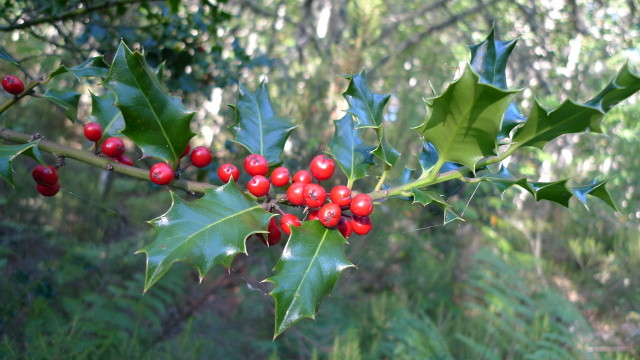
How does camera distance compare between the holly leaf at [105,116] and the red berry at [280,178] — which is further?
the holly leaf at [105,116]

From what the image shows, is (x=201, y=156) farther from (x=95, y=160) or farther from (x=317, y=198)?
(x=317, y=198)

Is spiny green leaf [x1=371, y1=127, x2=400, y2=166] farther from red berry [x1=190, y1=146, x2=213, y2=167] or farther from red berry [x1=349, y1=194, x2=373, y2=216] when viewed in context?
red berry [x1=190, y1=146, x2=213, y2=167]

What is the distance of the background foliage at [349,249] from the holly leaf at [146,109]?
0.52 m

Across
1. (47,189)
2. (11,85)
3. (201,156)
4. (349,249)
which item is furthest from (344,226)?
(349,249)

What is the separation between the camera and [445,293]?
4293 mm

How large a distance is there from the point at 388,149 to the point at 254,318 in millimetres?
2825

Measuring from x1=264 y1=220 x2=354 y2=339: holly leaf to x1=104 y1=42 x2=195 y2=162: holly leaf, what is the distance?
14.7 inches

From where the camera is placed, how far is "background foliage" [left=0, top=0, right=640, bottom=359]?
7.40 ft

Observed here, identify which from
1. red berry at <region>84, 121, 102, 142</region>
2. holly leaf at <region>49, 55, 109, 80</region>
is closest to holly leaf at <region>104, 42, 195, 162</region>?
red berry at <region>84, 121, 102, 142</region>

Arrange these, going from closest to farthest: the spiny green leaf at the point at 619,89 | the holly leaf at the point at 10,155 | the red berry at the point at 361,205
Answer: the spiny green leaf at the point at 619,89
the holly leaf at the point at 10,155
the red berry at the point at 361,205

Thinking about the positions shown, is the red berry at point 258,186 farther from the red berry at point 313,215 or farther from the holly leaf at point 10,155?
the holly leaf at point 10,155

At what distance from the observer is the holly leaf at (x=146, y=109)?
0.91 m

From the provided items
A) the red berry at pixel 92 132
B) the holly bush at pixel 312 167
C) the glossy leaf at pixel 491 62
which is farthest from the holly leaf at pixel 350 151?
the red berry at pixel 92 132

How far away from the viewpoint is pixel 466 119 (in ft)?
2.72
